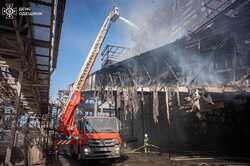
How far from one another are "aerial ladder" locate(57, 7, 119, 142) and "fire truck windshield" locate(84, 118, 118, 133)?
1.11m

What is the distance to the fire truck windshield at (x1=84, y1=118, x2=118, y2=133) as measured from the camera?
38.9 ft

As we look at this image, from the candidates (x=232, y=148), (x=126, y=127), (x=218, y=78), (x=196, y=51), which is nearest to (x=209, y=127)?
(x=232, y=148)

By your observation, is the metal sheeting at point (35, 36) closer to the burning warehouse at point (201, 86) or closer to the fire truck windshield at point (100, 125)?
the fire truck windshield at point (100, 125)

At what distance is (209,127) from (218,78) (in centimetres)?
493

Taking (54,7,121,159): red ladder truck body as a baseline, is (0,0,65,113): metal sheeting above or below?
above

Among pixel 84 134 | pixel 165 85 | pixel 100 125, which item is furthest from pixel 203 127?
pixel 84 134

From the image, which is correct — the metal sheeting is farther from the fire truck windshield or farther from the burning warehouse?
the burning warehouse

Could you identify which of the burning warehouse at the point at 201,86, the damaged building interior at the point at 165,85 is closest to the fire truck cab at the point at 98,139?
the damaged building interior at the point at 165,85

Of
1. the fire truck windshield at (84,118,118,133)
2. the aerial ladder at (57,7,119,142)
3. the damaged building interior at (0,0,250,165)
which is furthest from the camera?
the aerial ladder at (57,7,119,142)

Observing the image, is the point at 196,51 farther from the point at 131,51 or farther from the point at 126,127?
the point at 126,127

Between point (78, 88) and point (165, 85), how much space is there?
19.6 ft

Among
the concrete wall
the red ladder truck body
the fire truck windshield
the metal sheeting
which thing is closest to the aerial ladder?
the red ladder truck body

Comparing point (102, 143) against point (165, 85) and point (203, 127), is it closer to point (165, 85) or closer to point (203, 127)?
point (165, 85)

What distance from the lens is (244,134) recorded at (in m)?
15.9
